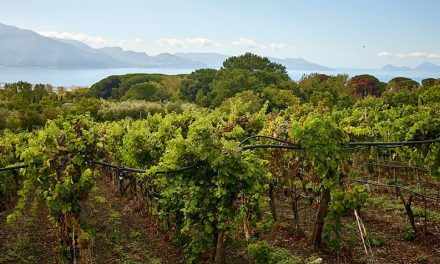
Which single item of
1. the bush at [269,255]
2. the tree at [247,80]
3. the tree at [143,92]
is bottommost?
the bush at [269,255]

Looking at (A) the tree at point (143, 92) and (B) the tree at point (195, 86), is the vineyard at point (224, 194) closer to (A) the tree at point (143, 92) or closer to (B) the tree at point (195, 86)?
(B) the tree at point (195, 86)

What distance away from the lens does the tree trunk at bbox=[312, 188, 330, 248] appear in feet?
27.5

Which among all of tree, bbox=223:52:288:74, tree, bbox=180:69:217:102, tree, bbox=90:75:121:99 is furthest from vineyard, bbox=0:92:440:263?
tree, bbox=90:75:121:99

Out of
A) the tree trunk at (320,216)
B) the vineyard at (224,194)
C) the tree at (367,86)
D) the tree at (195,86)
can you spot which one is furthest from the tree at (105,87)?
the tree trunk at (320,216)

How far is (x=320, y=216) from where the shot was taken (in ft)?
28.2

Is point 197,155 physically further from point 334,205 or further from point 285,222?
point 285,222

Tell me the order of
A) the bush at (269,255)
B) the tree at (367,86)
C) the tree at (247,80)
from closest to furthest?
the bush at (269,255)
the tree at (247,80)
the tree at (367,86)

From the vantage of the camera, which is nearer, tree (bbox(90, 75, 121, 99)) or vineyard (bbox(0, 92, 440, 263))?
vineyard (bbox(0, 92, 440, 263))

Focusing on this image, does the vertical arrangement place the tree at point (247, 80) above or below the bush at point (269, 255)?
above

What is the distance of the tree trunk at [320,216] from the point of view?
8.37m

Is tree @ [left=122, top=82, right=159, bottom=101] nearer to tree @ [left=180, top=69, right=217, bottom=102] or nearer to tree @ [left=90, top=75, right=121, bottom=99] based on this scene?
tree @ [left=180, top=69, right=217, bottom=102]

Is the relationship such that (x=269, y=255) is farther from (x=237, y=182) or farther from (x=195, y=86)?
(x=195, y=86)

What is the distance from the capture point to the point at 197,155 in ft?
17.5

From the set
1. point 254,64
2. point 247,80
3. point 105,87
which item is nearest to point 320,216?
point 247,80
